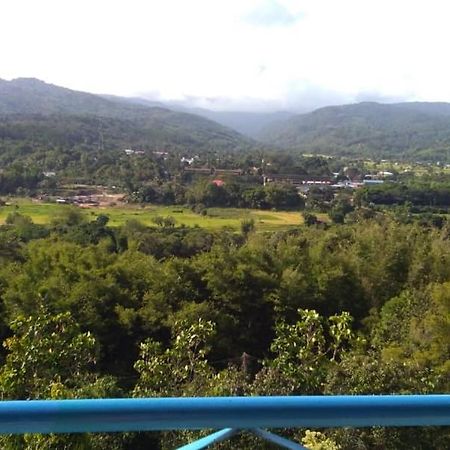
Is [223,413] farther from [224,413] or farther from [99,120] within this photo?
[99,120]

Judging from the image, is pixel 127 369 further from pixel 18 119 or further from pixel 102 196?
pixel 18 119

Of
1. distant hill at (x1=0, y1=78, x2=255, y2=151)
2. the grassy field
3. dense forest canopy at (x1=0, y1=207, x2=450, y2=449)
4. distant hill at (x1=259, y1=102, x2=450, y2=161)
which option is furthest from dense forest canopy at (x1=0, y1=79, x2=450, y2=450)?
distant hill at (x1=259, y1=102, x2=450, y2=161)

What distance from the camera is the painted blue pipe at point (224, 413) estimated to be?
97 centimetres

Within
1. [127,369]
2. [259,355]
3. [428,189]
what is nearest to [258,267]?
[259,355]

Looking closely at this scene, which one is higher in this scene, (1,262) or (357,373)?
(357,373)

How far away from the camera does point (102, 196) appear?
1828 inches

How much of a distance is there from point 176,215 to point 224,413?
3728cm

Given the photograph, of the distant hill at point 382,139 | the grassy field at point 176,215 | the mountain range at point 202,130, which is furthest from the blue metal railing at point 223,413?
the distant hill at point 382,139

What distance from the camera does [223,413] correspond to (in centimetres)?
102

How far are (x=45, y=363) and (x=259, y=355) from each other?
6.80 meters

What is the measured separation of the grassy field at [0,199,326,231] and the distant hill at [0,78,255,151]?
39.6 m

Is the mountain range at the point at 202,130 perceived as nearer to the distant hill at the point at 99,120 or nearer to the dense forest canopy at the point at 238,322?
the distant hill at the point at 99,120

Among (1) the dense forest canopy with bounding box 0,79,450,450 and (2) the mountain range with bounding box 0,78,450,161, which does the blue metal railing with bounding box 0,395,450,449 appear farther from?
(2) the mountain range with bounding box 0,78,450,161

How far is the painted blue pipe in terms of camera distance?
0.97 m
